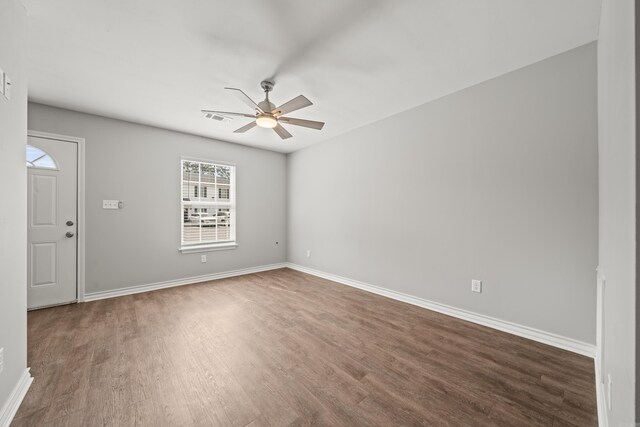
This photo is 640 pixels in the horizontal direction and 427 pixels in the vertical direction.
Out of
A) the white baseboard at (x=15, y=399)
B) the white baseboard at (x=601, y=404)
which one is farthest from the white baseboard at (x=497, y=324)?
the white baseboard at (x=15, y=399)

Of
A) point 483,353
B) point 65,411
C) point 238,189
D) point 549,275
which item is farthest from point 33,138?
point 549,275

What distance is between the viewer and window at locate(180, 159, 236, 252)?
4.41 meters

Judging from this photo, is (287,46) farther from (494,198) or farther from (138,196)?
(138,196)

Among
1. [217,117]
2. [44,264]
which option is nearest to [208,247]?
[44,264]

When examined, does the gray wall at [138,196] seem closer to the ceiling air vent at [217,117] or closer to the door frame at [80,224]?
the door frame at [80,224]

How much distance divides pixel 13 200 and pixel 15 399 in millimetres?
A: 1212

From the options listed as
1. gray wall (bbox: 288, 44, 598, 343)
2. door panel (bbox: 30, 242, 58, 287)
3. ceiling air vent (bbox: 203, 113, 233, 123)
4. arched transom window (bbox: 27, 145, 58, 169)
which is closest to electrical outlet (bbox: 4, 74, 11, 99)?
ceiling air vent (bbox: 203, 113, 233, 123)

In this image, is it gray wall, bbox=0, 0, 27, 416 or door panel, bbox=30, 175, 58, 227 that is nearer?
gray wall, bbox=0, 0, 27, 416

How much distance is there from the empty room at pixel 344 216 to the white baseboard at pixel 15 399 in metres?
0.01

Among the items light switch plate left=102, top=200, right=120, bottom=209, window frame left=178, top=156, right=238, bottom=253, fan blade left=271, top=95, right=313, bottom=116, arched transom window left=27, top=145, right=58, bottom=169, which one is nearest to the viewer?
fan blade left=271, top=95, right=313, bottom=116

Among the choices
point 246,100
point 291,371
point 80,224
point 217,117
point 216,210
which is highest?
point 217,117

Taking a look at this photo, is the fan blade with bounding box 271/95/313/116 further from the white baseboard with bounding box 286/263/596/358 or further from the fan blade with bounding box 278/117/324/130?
the white baseboard with bounding box 286/263/596/358

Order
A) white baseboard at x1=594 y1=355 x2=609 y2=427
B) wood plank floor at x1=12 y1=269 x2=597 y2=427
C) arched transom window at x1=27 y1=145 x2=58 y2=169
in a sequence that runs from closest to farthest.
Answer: white baseboard at x1=594 y1=355 x2=609 y2=427 → wood plank floor at x1=12 y1=269 x2=597 y2=427 → arched transom window at x1=27 y1=145 x2=58 y2=169

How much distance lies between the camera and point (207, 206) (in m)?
4.64
